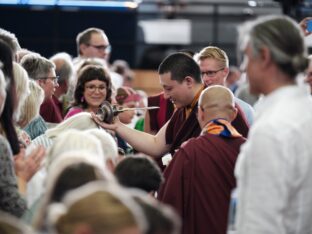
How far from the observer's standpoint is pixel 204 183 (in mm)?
6316

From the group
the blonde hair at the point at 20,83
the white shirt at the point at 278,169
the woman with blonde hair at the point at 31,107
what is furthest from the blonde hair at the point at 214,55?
the white shirt at the point at 278,169

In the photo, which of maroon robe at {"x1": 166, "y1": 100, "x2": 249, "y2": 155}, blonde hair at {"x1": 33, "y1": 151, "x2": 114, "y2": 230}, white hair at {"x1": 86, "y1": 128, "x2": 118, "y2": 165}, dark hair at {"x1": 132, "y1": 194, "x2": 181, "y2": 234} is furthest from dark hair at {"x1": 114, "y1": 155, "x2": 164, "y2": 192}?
maroon robe at {"x1": 166, "y1": 100, "x2": 249, "y2": 155}

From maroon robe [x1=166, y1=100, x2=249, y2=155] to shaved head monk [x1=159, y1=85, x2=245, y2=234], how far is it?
95cm

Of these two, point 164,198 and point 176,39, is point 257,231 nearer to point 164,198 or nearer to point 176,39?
point 164,198

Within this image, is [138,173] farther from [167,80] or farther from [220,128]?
[167,80]

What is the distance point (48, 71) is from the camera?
8172 mm

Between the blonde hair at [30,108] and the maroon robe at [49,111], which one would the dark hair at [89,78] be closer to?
the maroon robe at [49,111]

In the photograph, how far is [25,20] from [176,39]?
2.38 meters

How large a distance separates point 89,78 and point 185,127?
1263 millimetres

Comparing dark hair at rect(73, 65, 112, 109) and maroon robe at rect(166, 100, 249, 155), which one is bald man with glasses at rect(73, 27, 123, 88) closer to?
dark hair at rect(73, 65, 112, 109)

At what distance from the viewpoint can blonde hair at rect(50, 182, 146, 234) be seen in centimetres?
342

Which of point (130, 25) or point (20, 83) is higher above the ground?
point (20, 83)

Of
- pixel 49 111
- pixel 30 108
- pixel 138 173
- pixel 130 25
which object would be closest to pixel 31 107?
pixel 30 108

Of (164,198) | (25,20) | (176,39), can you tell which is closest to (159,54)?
(176,39)
